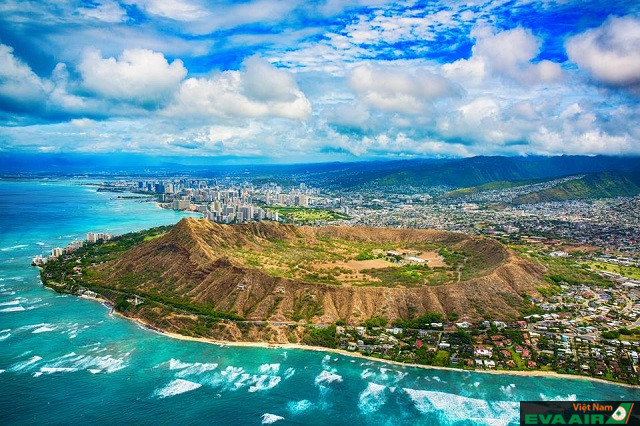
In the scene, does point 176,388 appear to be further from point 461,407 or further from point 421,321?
point 421,321

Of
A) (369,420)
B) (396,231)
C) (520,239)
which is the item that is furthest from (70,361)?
(520,239)

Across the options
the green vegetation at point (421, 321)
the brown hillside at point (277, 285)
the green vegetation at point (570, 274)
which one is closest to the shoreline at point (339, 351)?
the brown hillside at point (277, 285)

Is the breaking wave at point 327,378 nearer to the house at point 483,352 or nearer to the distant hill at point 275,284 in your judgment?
the distant hill at point 275,284

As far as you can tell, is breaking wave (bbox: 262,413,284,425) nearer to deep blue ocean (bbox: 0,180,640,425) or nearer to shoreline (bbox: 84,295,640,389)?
deep blue ocean (bbox: 0,180,640,425)

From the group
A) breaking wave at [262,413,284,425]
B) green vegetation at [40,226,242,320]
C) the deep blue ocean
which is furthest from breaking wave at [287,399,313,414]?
green vegetation at [40,226,242,320]

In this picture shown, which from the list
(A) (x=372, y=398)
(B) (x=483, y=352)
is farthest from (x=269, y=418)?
(B) (x=483, y=352)

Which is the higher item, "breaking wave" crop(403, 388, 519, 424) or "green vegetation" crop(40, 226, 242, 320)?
"green vegetation" crop(40, 226, 242, 320)

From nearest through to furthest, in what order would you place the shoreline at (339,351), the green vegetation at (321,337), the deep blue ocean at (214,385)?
the deep blue ocean at (214,385) < the shoreline at (339,351) < the green vegetation at (321,337)
